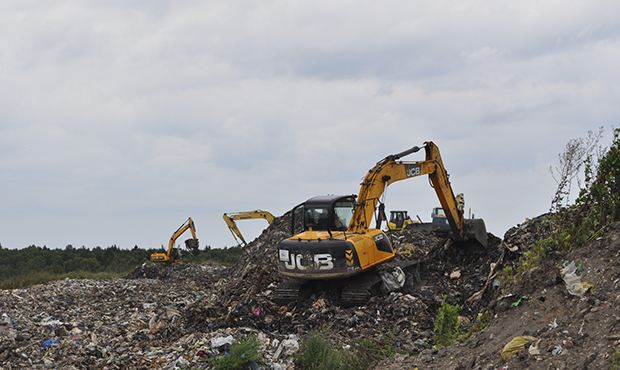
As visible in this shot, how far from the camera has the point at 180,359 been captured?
352 inches

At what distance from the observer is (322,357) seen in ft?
26.9

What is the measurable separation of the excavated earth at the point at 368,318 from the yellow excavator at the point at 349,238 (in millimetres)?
419

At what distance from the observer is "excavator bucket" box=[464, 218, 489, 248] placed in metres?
14.5

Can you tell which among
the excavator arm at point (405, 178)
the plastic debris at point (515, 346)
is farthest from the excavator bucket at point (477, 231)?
the plastic debris at point (515, 346)

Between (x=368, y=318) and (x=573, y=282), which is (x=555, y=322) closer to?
(x=573, y=282)

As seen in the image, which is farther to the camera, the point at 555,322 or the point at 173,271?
the point at 173,271

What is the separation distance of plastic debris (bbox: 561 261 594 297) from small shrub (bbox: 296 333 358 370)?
2.50m

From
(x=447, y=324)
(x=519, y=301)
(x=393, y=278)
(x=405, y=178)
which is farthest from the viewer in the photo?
(x=405, y=178)

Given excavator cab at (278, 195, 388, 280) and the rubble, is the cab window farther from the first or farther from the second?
the rubble

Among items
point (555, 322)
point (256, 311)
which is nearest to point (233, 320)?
point (256, 311)

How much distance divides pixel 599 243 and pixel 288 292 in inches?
252

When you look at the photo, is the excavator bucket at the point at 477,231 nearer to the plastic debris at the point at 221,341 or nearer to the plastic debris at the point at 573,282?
the plastic debris at the point at 221,341

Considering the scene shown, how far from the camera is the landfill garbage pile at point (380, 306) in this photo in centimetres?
1036

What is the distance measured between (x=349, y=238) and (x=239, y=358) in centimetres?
400
